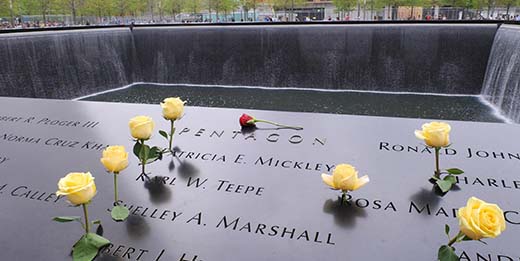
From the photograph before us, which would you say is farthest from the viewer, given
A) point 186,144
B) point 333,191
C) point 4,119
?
point 4,119

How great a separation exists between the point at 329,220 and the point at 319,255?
18cm

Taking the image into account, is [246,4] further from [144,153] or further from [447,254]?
[447,254]

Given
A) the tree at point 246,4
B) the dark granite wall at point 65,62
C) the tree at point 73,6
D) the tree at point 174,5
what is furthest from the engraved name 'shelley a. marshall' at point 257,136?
the tree at point 174,5

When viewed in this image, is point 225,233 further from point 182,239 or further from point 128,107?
point 128,107

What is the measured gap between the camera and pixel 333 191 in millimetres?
1755

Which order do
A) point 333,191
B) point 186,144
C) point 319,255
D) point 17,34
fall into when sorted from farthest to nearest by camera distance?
point 17,34 → point 186,144 → point 333,191 → point 319,255

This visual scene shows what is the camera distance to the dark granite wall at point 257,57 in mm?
11367

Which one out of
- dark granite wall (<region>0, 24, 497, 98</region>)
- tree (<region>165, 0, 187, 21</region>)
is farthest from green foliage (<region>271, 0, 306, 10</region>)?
dark granite wall (<region>0, 24, 497, 98</region>)

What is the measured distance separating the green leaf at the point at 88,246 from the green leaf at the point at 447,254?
1.02m

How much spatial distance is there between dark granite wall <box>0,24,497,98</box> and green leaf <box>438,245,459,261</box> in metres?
10.9

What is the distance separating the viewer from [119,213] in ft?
5.22

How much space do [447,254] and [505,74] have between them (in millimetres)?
10094

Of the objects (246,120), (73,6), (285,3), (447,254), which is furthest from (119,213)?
(285,3)

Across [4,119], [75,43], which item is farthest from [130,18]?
[4,119]
